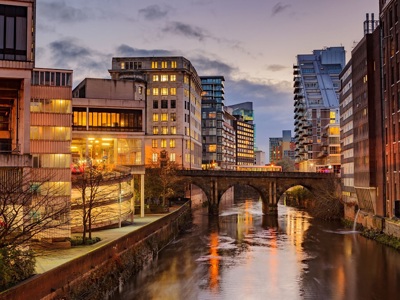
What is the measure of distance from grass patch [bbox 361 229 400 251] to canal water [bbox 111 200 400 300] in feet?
2.75

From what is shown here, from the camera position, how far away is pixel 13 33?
37.7m

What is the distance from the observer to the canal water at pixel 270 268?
40.0m

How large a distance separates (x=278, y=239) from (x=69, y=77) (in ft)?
127

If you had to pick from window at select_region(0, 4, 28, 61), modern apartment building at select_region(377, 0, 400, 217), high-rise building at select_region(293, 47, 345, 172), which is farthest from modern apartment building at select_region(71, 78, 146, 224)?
high-rise building at select_region(293, 47, 345, 172)

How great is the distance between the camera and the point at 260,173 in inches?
4336

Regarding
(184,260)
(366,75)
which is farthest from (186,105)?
(184,260)

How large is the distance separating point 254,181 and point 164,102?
3583 cm

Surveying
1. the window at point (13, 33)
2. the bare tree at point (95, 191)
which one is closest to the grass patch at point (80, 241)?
the bare tree at point (95, 191)

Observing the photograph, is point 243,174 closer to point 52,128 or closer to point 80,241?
point 52,128

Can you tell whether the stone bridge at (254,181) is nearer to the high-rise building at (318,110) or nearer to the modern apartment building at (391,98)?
the high-rise building at (318,110)

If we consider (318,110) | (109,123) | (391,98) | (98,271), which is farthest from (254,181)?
(98,271)

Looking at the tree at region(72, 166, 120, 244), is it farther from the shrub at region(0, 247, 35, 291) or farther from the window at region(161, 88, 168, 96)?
the window at region(161, 88, 168, 96)

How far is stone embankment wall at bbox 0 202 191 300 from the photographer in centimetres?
2700

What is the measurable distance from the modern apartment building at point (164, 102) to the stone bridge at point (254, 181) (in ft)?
62.6
